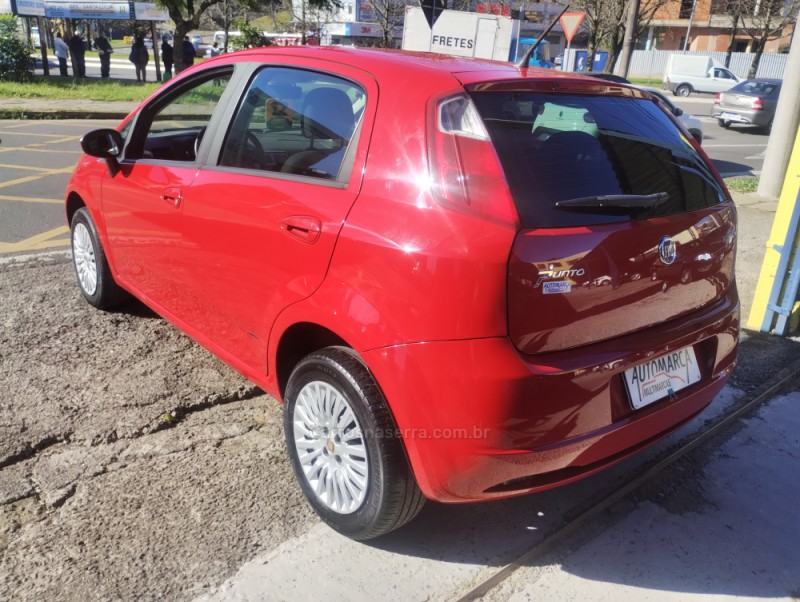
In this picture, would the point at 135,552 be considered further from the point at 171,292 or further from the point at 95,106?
the point at 95,106

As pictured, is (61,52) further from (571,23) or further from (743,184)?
(743,184)

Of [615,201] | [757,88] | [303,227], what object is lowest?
[303,227]

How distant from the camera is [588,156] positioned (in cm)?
243

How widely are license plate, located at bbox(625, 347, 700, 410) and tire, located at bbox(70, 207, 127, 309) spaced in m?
3.22

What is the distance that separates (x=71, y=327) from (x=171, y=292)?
1.15 metres

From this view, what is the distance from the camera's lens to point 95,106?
16.6 metres

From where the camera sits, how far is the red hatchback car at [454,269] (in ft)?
6.84

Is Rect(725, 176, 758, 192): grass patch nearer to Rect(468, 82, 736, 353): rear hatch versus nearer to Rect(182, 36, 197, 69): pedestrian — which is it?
Rect(468, 82, 736, 353): rear hatch

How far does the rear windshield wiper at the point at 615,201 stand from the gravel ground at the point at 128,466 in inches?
61.7

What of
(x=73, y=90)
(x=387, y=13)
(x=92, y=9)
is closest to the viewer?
(x=73, y=90)

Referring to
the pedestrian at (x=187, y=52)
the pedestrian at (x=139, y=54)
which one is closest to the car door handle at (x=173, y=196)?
the pedestrian at (x=187, y=52)

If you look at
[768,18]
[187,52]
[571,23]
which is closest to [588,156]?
[571,23]

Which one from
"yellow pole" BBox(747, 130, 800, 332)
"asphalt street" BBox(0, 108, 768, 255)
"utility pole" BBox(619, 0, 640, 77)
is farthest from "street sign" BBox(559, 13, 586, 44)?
"yellow pole" BBox(747, 130, 800, 332)

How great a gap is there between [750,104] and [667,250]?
65.9 feet
